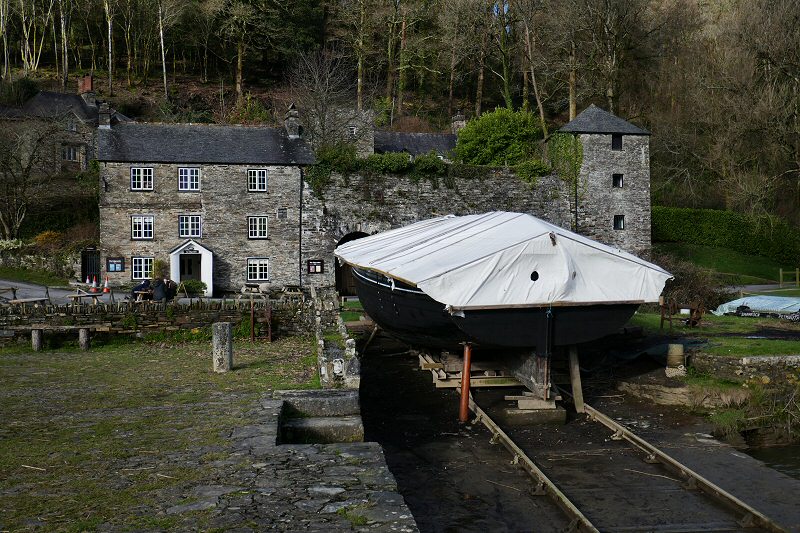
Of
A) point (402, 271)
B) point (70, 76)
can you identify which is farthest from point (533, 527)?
point (70, 76)

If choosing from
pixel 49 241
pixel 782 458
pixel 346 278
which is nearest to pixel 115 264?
pixel 49 241

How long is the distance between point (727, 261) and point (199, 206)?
26.4 metres

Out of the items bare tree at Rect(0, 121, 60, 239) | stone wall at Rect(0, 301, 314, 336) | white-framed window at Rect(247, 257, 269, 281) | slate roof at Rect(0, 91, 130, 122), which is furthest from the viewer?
slate roof at Rect(0, 91, 130, 122)

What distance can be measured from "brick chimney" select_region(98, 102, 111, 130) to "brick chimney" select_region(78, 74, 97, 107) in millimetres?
19872

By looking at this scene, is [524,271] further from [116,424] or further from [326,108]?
[326,108]

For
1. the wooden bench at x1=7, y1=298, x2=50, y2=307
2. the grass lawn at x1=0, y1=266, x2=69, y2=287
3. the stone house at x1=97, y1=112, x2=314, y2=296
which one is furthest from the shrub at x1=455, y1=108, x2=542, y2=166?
the wooden bench at x1=7, y1=298, x2=50, y2=307

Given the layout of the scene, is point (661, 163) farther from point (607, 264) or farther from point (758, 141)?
point (607, 264)

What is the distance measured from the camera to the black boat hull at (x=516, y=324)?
13242 millimetres

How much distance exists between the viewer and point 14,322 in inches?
682

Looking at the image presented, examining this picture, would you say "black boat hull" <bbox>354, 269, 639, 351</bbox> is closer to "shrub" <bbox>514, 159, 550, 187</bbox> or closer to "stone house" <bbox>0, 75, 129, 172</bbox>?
"shrub" <bbox>514, 159, 550, 187</bbox>

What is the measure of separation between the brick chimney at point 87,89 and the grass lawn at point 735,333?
135 feet

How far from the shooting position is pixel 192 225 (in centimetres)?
3262

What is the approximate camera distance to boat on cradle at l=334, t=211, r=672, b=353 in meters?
13.1

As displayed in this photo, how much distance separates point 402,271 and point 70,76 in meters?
52.9
